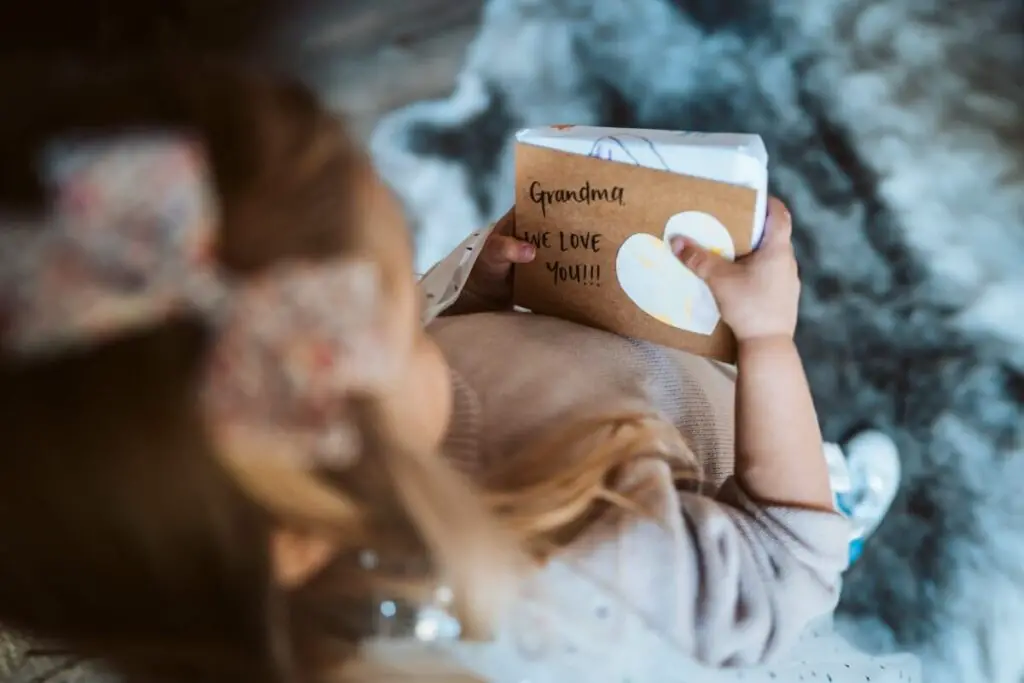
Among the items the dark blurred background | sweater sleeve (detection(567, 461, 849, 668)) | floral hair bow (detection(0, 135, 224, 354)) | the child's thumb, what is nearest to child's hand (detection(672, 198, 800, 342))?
the child's thumb

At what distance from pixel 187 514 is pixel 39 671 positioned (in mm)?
369

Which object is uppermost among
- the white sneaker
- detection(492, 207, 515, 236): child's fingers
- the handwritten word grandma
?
the handwritten word grandma

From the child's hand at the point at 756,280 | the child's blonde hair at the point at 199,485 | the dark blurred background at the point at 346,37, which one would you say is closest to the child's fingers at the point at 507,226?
the child's hand at the point at 756,280

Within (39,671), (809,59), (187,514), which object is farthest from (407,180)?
(187,514)

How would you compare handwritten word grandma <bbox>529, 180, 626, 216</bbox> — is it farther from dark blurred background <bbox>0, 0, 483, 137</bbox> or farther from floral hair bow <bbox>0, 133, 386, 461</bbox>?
dark blurred background <bbox>0, 0, 483, 137</bbox>

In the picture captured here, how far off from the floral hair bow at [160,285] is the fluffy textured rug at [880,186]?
59 cm

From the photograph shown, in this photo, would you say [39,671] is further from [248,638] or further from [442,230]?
[442,230]

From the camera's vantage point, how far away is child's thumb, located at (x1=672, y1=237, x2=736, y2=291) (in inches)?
21.7

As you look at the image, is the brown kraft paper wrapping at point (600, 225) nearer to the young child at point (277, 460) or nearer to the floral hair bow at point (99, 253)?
the young child at point (277, 460)

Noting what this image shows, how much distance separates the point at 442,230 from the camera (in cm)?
97

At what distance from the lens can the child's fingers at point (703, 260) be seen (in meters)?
0.55

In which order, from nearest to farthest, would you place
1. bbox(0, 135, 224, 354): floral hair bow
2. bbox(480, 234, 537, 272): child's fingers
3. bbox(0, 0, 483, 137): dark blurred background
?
1. bbox(0, 135, 224, 354): floral hair bow
2. bbox(480, 234, 537, 272): child's fingers
3. bbox(0, 0, 483, 137): dark blurred background

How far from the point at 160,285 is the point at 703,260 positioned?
33cm

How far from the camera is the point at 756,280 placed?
55 centimetres
